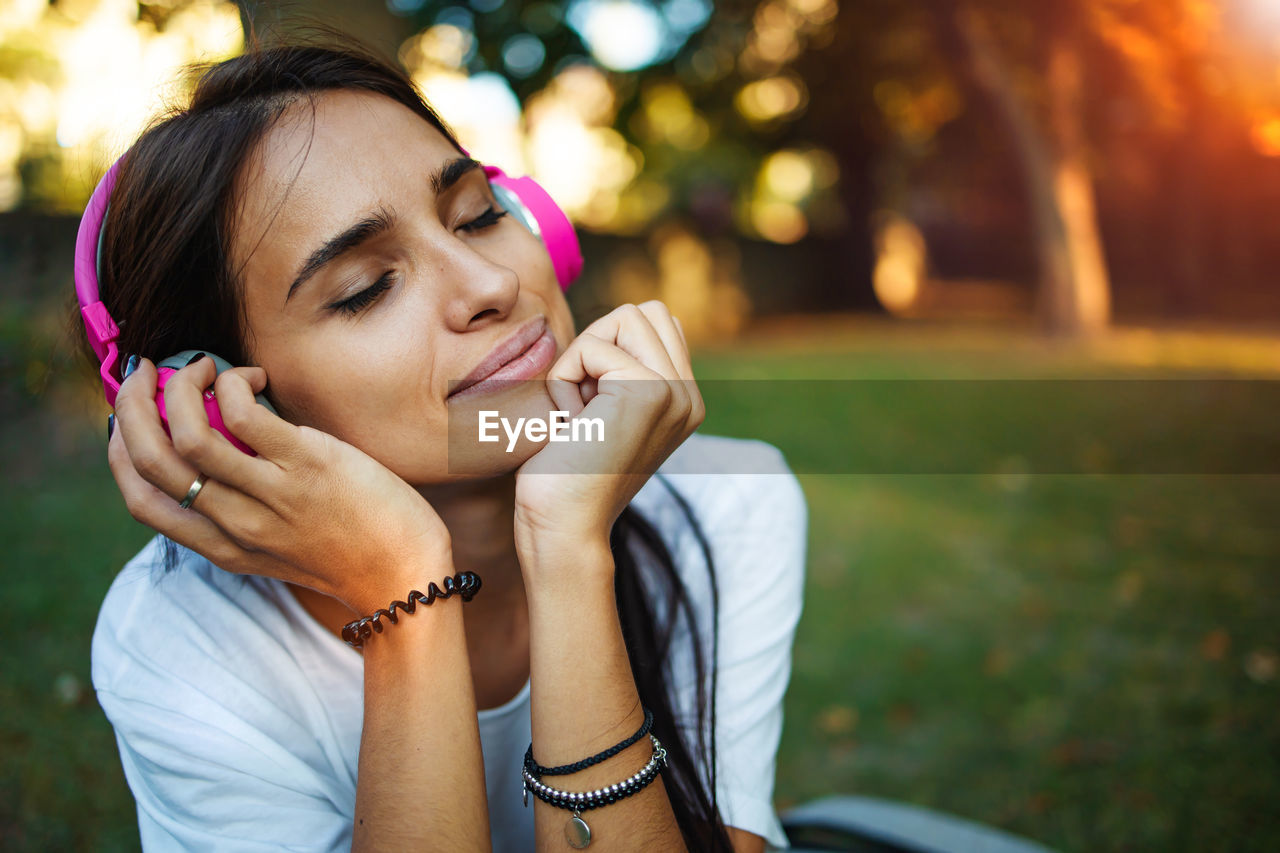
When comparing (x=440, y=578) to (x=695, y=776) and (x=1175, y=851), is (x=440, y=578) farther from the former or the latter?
(x=1175, y=851)

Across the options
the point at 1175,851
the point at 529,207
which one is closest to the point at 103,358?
the point at 529,207

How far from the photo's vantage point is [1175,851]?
3107 mm

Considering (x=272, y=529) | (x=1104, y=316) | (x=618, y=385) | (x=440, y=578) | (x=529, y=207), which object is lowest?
(x=1104, y=316)

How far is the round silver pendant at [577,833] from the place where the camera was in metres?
1.44

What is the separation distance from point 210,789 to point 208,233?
1.06 meters

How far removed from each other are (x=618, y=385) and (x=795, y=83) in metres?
19.9

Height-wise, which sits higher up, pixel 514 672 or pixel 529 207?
pixel 529 207

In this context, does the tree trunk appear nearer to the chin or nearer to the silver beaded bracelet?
Result: the chin

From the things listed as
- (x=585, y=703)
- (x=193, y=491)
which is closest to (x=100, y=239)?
(x=193, y=491)

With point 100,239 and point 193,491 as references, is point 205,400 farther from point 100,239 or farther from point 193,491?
point 100,239

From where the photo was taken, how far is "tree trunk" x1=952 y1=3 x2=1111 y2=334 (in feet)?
43.3

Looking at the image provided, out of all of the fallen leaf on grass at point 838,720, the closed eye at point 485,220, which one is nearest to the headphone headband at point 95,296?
the closed eye at point 485,220

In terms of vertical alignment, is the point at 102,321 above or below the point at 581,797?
above

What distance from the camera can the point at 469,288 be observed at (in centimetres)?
171
